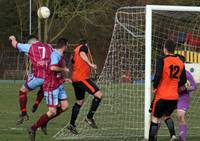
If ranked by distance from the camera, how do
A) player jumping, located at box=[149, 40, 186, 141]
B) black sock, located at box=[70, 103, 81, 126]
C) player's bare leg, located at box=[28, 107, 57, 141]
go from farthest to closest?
black sock, located at box=[70, 103, 81, 126]
player's bare leg, located at box=[28, 107, 57, 141]
player jumping, located at box=[149, 40, 186, 141]

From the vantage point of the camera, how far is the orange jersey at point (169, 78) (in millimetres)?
9344

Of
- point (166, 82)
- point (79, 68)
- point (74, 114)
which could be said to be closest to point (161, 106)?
point (166, 82)

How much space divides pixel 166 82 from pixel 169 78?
86 millimetres

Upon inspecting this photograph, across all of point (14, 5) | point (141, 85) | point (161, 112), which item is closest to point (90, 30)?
point (14, 5)

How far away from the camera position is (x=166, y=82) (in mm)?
9445

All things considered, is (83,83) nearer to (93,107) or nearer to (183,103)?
(93,107)

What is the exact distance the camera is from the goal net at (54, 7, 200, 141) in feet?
40.4

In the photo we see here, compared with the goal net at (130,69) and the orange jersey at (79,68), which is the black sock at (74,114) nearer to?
the goal net at (130,69)

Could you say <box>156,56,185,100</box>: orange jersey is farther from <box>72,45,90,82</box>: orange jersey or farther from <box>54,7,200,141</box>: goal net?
<box>72,45,90,82</box>: orange jersey

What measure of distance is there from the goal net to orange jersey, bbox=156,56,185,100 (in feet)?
5.56

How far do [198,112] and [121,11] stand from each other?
19.1 feet

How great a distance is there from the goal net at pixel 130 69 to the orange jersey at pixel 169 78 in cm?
169

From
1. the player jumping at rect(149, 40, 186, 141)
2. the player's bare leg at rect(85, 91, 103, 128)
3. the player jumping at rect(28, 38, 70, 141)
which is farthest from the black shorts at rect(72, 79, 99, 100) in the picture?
the player jumping at rect(149, 40, 186, 141)

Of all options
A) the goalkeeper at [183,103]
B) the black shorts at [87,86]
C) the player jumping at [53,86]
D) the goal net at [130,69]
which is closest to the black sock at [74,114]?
the goal net at [130,69]
